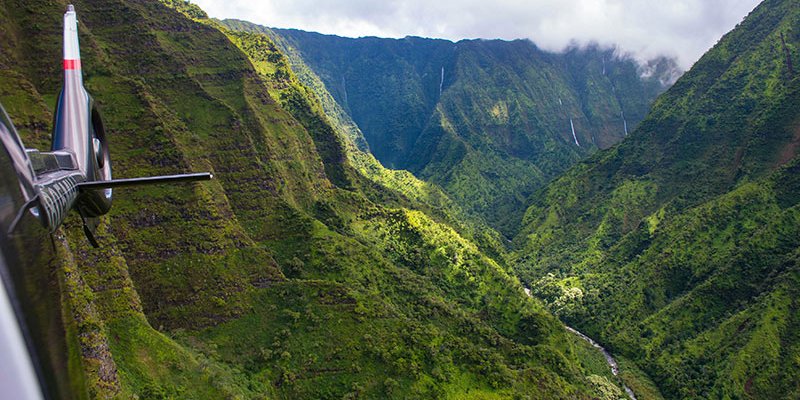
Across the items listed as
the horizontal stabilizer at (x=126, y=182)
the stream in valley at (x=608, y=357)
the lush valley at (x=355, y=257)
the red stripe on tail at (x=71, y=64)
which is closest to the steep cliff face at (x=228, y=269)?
the lush valley at (x=355, y=257)

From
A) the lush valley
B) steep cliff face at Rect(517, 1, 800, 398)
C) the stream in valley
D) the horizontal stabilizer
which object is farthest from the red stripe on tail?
steep cliff face at Rect(517, 1, 800, 398)

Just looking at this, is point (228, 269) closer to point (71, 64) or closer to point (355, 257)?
point (355, 257)

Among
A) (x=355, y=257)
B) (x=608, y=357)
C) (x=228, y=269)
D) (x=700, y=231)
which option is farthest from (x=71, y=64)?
(x=700, y=231)

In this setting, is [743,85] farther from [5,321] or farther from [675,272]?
[5,321]

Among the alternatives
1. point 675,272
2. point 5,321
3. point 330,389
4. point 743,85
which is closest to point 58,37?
point 330,389

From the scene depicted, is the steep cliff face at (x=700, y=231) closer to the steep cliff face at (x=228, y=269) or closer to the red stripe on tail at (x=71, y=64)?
the steep cliff face at (x=228, y=269)

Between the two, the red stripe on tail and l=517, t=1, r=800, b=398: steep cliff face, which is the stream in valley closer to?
l=517, t=1, r=800, b=398: steep cliff face

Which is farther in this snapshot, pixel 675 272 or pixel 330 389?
pixel 675 272
